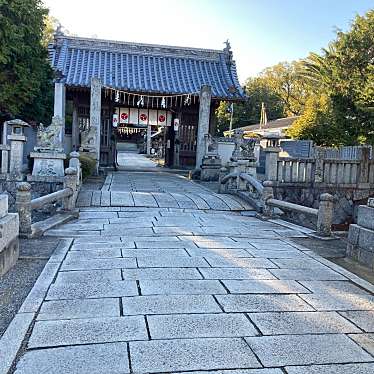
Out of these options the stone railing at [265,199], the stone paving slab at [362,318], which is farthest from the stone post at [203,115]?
the stone paving slab at [362,318]

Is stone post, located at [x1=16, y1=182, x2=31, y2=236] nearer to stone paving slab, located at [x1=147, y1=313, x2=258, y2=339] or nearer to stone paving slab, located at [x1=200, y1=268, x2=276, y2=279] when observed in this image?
stone paving slab, located at [x1=200, y1=268, x2=276, y2=279]

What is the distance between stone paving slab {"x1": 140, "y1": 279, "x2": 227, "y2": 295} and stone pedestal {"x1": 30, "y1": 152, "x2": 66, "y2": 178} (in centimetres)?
926

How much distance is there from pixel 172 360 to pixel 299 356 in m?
1.03

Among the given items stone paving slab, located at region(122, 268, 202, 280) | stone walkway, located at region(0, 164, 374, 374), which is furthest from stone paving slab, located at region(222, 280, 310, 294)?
stone paving slab, located at region(122, 268, 202, 280)

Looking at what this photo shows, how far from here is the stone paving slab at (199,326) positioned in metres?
3.62

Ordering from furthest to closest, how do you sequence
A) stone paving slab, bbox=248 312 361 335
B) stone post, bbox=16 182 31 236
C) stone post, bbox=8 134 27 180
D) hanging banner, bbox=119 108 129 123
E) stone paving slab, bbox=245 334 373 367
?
hanging banner, bbox=119 108 129 123
stone post, bbox=8 134 27 180
stone post, bbox=16 182 31 236
stone paving slab, bbox=248 312 361 335
stone paving slab, bbox=245 334 373 367

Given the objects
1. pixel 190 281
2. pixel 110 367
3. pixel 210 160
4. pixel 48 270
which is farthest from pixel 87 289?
pixel 210 160

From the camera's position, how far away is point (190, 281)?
5.06m

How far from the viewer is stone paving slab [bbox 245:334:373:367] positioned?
3268 millimetres

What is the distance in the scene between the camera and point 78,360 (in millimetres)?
3129

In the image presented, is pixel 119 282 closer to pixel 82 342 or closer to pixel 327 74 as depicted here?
pixel 82 342

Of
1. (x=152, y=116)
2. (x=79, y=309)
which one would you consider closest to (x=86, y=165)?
(x=152, y=116)

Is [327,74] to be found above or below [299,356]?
above

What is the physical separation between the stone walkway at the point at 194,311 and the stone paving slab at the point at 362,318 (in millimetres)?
12
